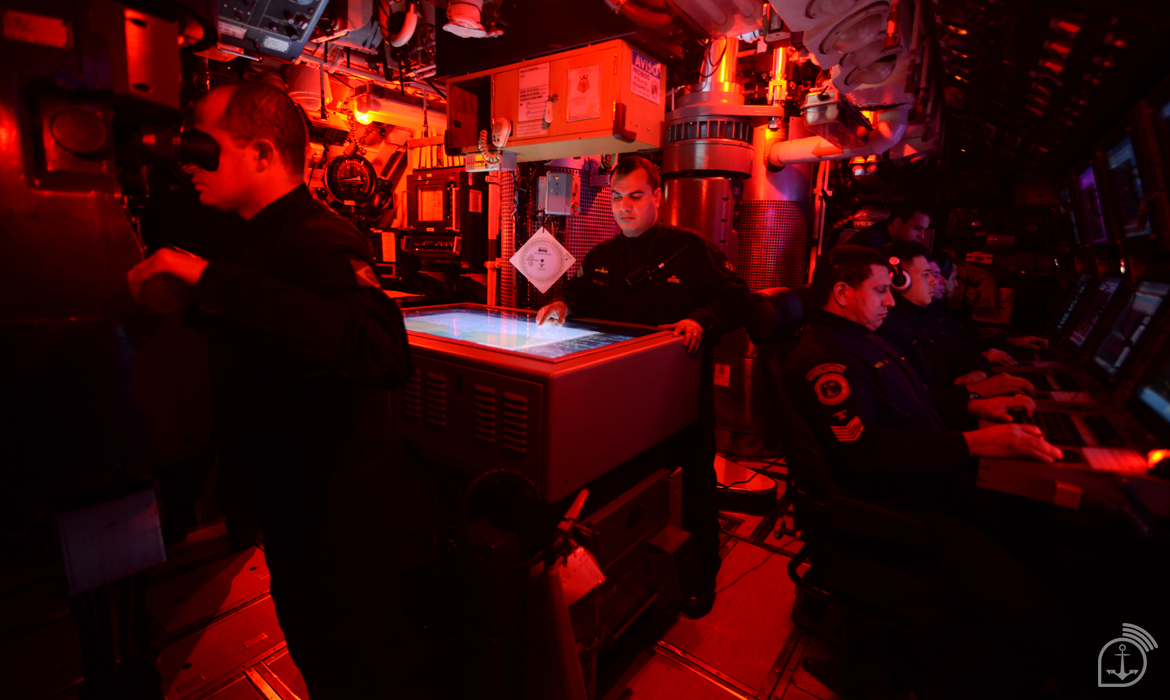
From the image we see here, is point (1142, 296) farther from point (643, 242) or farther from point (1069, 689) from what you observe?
point (643, 242)

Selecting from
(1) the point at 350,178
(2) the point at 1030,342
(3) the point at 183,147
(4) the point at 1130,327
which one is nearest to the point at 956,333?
(2) the point at 1030,342

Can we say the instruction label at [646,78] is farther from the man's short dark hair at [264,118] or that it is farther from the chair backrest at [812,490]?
the man's short dark hair at [264,118]

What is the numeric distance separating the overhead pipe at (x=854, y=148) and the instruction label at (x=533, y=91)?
2072 millimetres

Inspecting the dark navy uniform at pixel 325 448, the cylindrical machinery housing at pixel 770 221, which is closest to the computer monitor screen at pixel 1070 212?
the cylindrical machinery housing at pixel 770 221

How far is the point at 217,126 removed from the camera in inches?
48.6

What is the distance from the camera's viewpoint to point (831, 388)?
1.89 m

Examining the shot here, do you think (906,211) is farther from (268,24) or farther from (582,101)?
(268,24)

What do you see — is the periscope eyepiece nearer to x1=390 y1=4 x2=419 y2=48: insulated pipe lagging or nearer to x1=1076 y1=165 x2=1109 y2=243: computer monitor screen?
x1=390 y1=4 x2=419 y2=48: insulated pipe lagging

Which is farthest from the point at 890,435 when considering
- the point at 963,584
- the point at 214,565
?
the point at 214,565

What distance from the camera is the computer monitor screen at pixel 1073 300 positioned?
339 centimetres

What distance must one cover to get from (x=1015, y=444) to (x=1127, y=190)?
4.96 ft

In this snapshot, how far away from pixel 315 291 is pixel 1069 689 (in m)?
2.88

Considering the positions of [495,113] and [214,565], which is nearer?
[495,113]

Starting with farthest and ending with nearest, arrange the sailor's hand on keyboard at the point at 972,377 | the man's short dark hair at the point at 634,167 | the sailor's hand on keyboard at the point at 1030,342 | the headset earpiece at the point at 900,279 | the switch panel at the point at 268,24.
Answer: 1. the sailor's hand on keyboard at the point at 1030,342
2. the headset earpiece at the point at 900,279
3. the sailor's hand on keyboard at the point at 972,377
4. the man's short dark hair at the point at 634,167
5. the switch panel at the point at 268,24
